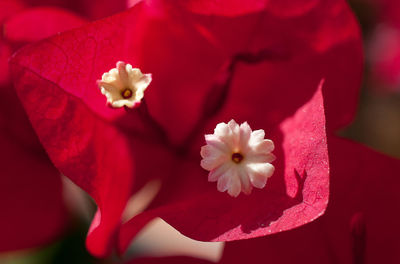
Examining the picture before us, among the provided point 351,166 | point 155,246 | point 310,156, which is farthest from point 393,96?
point 310,156

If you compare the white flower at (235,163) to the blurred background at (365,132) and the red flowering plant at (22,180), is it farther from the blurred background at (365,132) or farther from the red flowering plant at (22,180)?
the red flowering plant at (22,180)

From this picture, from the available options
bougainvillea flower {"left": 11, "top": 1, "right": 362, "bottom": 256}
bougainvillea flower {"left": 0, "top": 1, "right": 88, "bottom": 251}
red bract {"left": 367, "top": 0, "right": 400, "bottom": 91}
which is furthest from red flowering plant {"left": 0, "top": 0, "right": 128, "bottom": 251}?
red bract {"left": 367, "top": 0, "right": 400, "bottom": 91}

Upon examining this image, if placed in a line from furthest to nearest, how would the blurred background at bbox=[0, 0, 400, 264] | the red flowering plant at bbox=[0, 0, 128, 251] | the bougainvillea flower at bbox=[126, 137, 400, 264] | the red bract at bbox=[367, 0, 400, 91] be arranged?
1. the red bract at bbox=[367, 0, 400, 91]
2. the blurred background at bbox=[0, 0, 400, 264]
3. the red flowering plant at bbox=[0, 0, 128, 251]
4. the bougainvillea flower at bbox=[126, 137, 400, 264]

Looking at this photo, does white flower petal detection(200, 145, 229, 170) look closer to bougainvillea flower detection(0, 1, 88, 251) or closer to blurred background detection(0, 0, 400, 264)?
blurred background detection(0, 0, 400, 264)

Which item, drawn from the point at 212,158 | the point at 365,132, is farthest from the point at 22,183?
the point at 365,132

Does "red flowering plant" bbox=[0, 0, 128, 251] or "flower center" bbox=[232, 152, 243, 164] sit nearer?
"flower center" bbox=[232, 152, 243, 164]

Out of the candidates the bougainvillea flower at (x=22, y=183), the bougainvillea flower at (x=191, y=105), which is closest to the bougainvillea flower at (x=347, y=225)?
the bougainvillea flower at (x=191, y=105)
